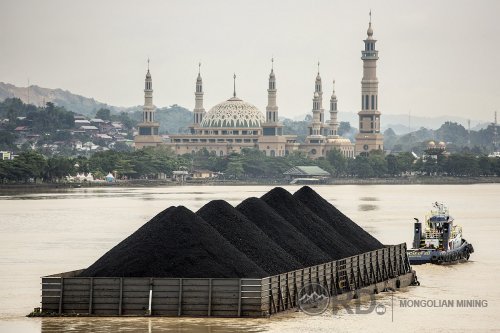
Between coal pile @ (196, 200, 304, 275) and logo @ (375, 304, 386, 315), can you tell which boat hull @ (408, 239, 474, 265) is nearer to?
logo @ (375, 304, 386, 315)

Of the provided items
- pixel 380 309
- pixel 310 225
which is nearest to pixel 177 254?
pixel 380 309

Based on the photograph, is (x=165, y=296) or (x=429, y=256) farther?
(x=429, y=256)

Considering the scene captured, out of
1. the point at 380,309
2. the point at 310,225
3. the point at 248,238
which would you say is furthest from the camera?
the point at 310,225

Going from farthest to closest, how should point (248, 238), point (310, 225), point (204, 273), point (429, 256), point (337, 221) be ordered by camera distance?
point (429, 256) → point (337, 221) → point (310, 225) → point (248, 238) → point (204, 273)

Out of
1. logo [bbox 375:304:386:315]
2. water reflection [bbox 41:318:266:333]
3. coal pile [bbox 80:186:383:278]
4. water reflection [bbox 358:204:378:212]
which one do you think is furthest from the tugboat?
water reflection [bbox 358:204:378:212]

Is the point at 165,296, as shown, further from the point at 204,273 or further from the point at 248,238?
the point at 248,238

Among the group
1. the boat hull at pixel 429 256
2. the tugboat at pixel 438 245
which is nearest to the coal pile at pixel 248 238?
the boat hull at pixel 429 256

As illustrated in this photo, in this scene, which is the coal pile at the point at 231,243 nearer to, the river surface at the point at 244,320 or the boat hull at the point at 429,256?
the river surface at the point at 244,320

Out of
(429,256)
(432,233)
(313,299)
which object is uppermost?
(432,233)
